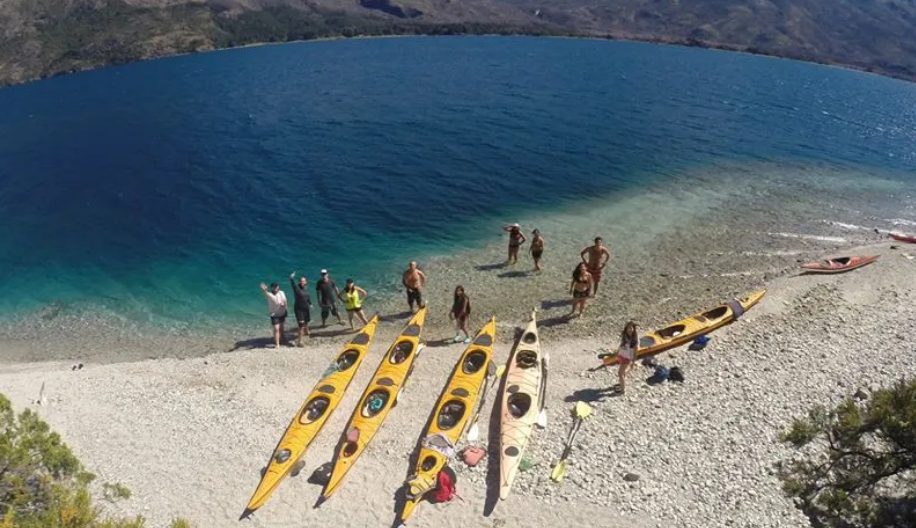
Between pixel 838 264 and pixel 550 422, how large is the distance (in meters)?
17.3

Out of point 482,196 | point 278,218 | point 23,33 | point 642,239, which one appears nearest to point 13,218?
point 278,218

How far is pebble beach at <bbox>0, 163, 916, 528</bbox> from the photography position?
1278 cm

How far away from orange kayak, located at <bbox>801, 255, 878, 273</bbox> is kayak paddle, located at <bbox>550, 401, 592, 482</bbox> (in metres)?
15.0

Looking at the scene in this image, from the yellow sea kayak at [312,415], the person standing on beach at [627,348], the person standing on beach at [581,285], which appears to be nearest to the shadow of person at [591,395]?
the person standing on beach at [627,348]

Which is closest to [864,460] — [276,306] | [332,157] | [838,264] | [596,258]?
[596,258]

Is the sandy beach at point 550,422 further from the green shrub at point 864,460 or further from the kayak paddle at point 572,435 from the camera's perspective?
the green shrub at point 864,460

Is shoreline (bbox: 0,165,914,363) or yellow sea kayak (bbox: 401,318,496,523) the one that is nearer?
yellow sea kayak (bbox: 401,318,496,523)

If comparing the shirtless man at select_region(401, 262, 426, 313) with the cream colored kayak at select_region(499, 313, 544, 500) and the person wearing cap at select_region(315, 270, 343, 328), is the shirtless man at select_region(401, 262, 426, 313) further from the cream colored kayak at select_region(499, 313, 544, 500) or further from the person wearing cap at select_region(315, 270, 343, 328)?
the cream colored kayak at select_region(499, 313, 544, 500)

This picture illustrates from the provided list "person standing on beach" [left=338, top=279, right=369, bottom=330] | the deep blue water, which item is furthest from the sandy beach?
the deep blue water

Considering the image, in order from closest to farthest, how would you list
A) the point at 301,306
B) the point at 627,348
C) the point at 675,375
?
1. the point at 627,348
2. the point at 675,375
3. the point at 301,306

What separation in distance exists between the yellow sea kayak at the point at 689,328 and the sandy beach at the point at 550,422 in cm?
40

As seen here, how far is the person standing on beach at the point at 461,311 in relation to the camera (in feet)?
60.0

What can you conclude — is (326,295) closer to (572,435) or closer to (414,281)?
(414,281)

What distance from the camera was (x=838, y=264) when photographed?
2402cm
